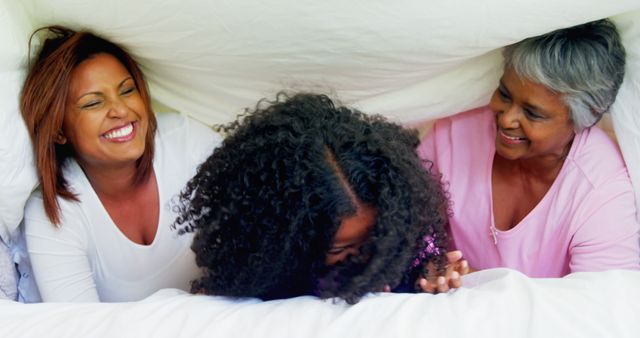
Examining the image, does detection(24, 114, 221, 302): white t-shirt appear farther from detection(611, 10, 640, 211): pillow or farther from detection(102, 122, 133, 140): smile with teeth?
detection(611, 10, 640, 211): pillow

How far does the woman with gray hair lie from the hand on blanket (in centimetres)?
21

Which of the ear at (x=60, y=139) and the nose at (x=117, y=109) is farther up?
the nose at (x=117, y=109)

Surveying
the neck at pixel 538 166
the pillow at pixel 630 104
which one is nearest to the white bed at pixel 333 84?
the pillow at pixel 630 104

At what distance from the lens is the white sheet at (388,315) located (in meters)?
0.68

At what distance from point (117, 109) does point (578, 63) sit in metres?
0.71

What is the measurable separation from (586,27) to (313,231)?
0.55 meters

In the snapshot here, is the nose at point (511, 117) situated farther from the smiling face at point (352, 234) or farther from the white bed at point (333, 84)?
the smiling face at point (352, 234)

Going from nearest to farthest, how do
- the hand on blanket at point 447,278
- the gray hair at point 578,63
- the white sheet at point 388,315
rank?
the white sheet at point 388,315
the hand on blanket at point 447,278
the gray hair at point 578,63

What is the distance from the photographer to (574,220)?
1.01m

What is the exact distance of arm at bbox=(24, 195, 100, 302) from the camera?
1.04 m

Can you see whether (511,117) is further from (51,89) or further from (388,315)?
(51,89)

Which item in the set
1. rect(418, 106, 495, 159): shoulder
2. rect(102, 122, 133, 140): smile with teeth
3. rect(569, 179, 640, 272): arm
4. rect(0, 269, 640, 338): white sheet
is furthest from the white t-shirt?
rect(569, 179, 640, 272): arm

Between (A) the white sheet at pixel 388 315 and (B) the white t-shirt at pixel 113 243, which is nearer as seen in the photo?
(A) the white sheet at pixel 388 315

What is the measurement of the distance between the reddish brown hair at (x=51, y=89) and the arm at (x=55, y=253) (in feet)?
0.08
